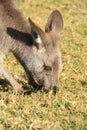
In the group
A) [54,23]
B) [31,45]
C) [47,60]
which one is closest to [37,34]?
[31,45]

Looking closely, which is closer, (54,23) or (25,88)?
(54,23)

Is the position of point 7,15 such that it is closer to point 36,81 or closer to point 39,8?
point 36,81

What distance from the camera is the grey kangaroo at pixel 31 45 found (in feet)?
22.8

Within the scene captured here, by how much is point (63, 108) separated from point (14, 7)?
6.57 feet

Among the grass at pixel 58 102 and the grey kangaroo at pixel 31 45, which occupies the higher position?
the grey kangaroo at pixel 31 45

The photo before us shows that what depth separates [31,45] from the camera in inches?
279

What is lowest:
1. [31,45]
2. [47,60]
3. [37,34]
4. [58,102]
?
[58,102]

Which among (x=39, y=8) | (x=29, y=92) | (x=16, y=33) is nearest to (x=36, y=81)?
(x=29, y=92)

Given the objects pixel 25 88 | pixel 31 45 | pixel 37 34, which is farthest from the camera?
pixel 25 88

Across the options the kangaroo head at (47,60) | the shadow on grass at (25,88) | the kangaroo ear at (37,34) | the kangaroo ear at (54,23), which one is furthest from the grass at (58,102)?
the kangaroo ear at (54,23)

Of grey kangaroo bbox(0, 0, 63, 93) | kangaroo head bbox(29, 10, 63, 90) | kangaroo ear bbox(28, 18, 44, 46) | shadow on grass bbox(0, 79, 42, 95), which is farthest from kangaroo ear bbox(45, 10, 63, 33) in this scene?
shadow on grass bbox(0, 79, 42, 95)

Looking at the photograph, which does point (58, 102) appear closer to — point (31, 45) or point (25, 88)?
point (25, 88)

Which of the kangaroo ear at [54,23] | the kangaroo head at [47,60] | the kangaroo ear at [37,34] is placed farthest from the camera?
the kangaroo ear at [54,23]

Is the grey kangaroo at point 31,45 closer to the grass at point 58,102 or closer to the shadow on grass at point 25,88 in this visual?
the shadow on grass at point 25,88
